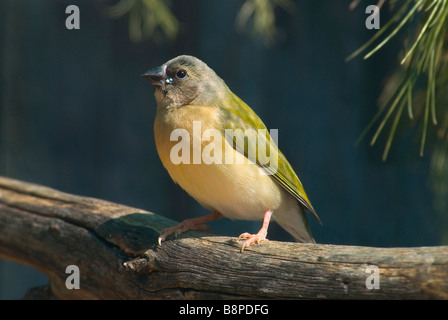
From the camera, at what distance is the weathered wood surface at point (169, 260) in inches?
73.0

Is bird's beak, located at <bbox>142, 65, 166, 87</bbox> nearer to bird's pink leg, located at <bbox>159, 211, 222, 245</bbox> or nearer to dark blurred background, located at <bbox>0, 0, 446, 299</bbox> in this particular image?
bird's pink leg, located at <bbox>159, 211, 222, 245</bbox>

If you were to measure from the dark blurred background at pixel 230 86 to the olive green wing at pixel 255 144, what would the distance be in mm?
1257

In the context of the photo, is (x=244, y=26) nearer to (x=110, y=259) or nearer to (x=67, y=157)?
(x=67, y=157)

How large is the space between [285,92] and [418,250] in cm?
234

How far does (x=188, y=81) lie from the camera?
108 inches

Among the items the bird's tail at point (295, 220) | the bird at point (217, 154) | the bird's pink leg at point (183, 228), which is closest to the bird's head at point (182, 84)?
the bird at point (217, 154)

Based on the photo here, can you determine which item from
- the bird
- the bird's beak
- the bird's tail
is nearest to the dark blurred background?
the bird's tail

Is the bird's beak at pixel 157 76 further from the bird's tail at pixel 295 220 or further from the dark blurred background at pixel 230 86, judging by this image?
the dark blurred background at pixel 230 86

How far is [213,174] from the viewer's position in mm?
2467

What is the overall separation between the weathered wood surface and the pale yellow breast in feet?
0.68

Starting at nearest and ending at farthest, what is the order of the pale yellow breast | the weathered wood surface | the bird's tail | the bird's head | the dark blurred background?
the weathered wood surface < the pale yellow breast < the bird's head < the bird's tail < the dark blurred background

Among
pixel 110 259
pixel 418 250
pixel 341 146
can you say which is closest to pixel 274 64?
pixel 341 146

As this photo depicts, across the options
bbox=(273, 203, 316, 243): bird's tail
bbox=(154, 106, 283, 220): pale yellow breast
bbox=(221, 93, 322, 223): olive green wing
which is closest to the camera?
bbox=(154, 106, 283, 220): pale yellow breast

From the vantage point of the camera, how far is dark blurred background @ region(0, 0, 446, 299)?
154 inches
